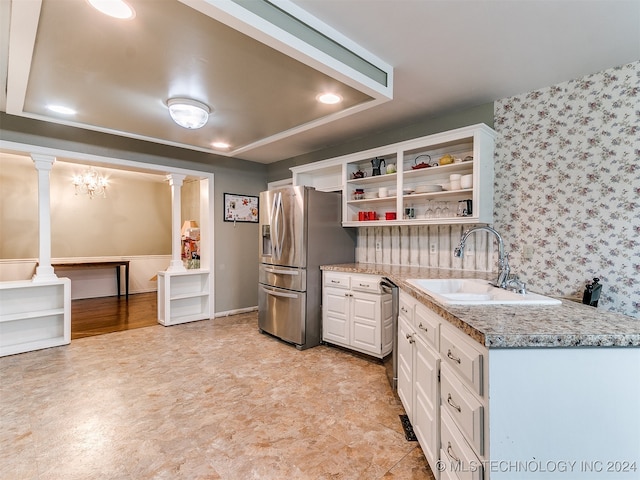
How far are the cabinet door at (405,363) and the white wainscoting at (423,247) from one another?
1.14 m

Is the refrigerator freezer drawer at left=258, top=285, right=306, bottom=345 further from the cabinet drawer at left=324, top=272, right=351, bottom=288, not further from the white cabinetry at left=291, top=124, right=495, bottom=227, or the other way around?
the white cabinetry at left=291, top=124, right=495, bottom=227

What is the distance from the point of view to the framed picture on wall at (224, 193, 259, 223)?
4.85 m

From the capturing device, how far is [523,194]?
270cm

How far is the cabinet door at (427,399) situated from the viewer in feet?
5.00

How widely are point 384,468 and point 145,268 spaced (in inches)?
270

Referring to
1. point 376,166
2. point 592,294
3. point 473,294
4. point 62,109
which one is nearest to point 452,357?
point 473,294

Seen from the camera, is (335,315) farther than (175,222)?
No

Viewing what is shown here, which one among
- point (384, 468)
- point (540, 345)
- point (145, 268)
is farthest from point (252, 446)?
point (145, 268)

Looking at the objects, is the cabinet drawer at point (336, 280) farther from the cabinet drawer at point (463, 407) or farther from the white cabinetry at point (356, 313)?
the cabinet drawer at point (463, 407)

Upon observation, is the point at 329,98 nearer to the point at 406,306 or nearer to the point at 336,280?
the point at 406,306

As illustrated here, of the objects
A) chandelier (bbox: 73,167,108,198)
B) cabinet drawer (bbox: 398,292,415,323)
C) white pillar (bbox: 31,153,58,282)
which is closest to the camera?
cabinet drawer (bbox: 398,292,415,323)

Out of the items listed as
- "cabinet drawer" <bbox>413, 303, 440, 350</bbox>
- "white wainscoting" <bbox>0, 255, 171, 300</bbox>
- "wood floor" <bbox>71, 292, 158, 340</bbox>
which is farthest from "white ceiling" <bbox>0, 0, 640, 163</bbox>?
"white wainscoting" <bbox>0, 255, 171, 300</bbox>

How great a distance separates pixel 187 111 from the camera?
266cm

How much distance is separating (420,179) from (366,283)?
48.0 inches
